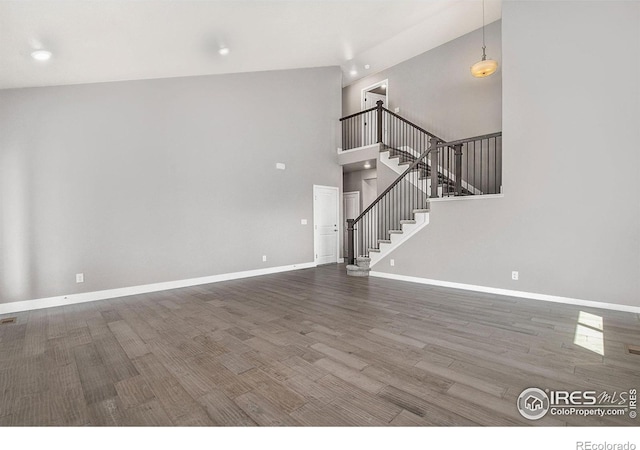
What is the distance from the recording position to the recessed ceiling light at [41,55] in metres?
3.25

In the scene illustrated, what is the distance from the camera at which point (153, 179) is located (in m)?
4.90

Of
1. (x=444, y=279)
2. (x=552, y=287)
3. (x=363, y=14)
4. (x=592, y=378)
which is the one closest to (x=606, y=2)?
(x=363, y=14)

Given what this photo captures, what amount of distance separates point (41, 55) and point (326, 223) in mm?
5896

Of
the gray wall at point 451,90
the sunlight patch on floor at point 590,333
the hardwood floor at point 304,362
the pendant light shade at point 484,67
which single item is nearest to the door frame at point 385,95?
the gray wall at point 451,90

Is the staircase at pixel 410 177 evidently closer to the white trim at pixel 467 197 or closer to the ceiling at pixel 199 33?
the white trim at pixel 467 197

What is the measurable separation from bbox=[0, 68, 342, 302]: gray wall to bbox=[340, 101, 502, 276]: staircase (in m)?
1.68

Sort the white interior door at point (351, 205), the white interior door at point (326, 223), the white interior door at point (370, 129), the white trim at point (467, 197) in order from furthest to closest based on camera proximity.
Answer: the white interior door at point (351, 205)
the white interior door at point (370, 129)
the white interior door at point (326, 223)
the white trim at point (467, 197)

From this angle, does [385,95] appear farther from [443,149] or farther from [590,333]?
[590,333]

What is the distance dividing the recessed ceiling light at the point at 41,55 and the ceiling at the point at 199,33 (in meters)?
0.06

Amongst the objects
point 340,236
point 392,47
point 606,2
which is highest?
point 392,47

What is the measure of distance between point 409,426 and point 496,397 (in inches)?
28.0

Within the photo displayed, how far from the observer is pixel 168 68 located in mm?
4660

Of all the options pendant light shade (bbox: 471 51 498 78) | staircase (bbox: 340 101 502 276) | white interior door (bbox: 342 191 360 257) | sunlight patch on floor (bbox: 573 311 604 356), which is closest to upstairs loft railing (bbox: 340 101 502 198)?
staircase (bbox: 340 101 502 276)

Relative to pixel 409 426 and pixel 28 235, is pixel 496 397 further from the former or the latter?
pixel 28 235
